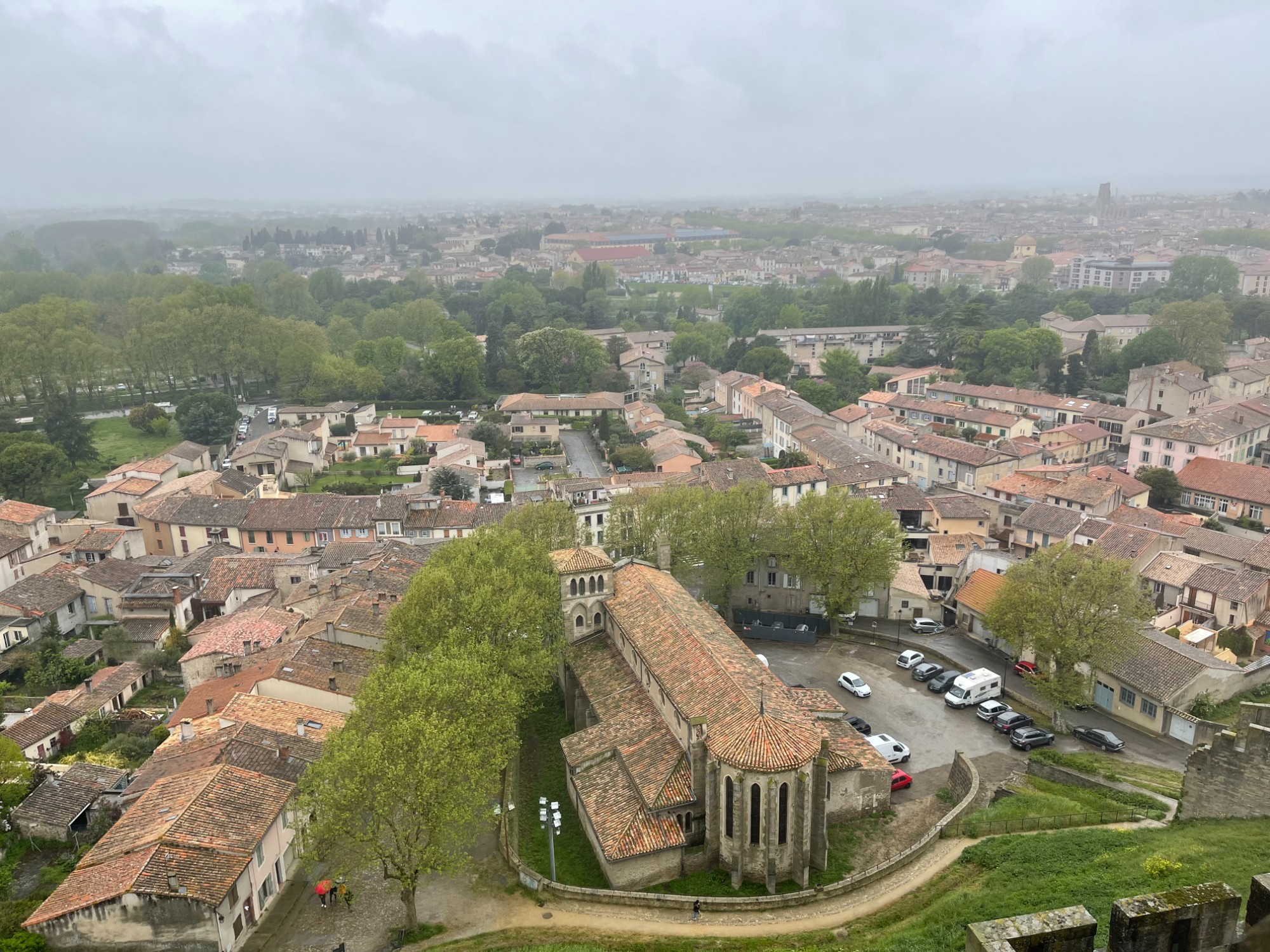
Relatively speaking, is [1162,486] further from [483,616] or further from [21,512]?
[21,512]

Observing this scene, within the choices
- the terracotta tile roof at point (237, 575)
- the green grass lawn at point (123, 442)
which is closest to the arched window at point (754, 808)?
the terracotta tile roof at point (237, 575)

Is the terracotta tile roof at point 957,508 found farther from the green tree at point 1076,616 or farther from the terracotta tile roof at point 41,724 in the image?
the terracotta tile roof at point 41,724

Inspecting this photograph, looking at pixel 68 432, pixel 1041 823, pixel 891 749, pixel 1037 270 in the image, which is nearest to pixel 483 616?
pixel 891 749

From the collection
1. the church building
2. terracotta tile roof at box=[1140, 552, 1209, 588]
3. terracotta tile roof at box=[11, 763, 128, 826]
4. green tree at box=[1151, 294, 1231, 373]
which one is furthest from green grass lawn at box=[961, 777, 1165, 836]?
green tree at box=[1151, 294, 1231, 373]

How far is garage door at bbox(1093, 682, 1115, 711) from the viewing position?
40.8 metres

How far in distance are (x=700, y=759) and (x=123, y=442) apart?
269ft

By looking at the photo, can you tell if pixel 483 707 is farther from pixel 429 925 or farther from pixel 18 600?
pixel 18 600

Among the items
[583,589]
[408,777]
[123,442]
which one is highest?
[408,777]

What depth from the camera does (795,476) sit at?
66.9 metres

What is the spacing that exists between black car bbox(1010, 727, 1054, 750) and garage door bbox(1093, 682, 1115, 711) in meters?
5.91

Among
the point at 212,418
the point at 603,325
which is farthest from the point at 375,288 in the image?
the point at 212,418

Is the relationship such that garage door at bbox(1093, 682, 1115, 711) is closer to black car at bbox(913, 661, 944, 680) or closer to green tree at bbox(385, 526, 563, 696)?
black car at bbox(913, 661, 944, 680)

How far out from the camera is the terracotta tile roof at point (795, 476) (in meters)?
66.1

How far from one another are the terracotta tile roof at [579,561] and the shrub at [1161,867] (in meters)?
24.5
